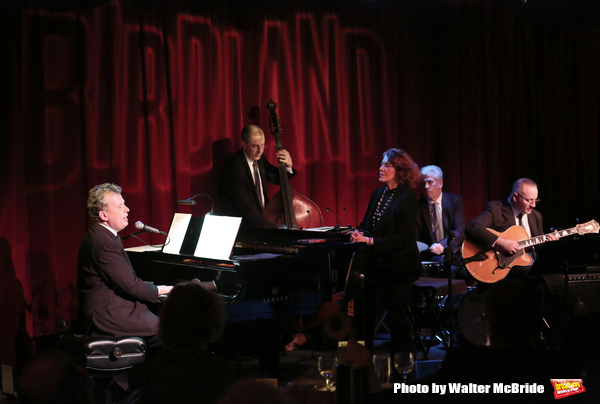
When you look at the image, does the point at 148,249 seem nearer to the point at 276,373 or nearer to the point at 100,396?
the point at 100,396

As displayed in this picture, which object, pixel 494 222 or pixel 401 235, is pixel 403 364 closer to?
pixel 401 235

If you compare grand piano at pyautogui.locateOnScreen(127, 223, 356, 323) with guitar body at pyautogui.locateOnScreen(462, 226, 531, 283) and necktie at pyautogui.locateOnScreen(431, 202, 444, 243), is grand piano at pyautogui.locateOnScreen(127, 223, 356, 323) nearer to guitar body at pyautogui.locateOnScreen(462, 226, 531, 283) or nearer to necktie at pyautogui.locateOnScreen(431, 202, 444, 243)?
guitar body at pyautogui.locateOnScreen(462, 226, 531, 283)

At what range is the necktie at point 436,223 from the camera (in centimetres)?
595

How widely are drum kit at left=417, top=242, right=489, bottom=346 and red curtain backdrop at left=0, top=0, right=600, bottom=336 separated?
122 centimetres

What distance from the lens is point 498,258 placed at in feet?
18.0

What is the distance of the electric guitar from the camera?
17.9 ft

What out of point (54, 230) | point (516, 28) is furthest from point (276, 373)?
point (516, 28)

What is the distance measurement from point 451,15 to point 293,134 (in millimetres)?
2334

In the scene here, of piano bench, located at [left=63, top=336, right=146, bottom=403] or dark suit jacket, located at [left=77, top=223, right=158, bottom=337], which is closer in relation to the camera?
piano bench, located at [left=63, top=336, right=146, bottom=403]

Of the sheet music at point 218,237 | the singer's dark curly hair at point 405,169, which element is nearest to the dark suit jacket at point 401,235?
the singer's dark curly hair at point 405,169

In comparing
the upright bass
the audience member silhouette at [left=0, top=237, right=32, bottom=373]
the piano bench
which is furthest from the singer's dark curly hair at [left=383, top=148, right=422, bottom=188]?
the audience member silhouette at [left=0, top=237, right=32, bottom=373]

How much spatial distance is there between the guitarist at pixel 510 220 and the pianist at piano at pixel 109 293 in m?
2.89

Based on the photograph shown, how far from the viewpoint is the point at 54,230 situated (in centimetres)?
489

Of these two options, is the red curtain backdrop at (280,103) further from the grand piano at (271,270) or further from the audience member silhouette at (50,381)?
the audience member silhouette at (50,381)
